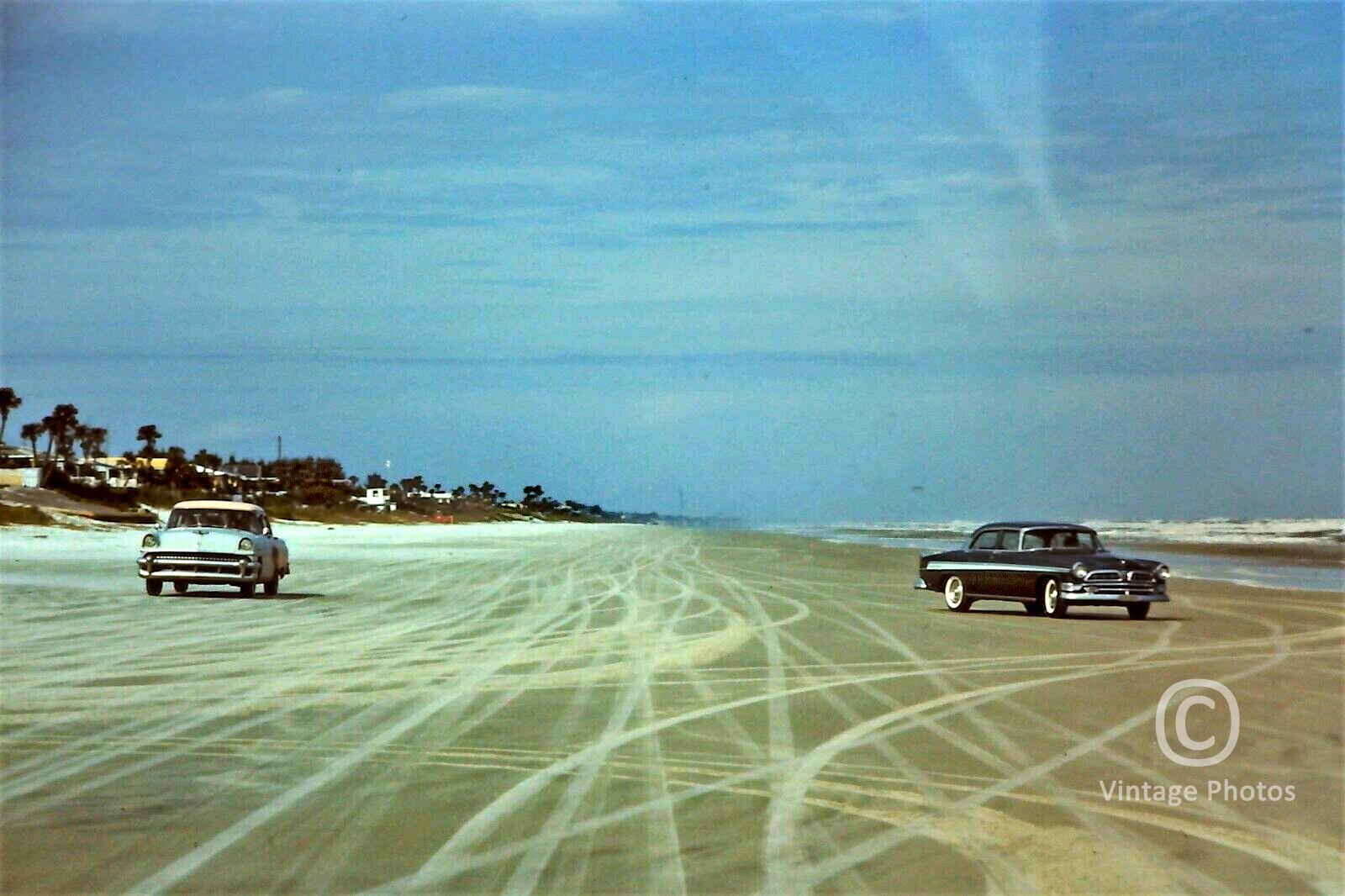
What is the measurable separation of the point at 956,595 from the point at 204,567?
1188cm

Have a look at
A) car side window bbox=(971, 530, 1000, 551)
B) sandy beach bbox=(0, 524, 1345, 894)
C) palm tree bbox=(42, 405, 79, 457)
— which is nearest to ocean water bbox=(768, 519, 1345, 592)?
car side window bbox=(971, 530, 1000, 551)

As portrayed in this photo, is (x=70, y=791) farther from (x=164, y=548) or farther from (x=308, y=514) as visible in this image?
(x=308, y=514)

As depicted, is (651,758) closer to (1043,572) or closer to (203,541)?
(1043,572)

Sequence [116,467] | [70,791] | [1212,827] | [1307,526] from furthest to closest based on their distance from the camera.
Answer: [116,467] < [1307,526] < [70,791] < [1212,827]

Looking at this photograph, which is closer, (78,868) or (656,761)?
(78,868)

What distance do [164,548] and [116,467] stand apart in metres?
134

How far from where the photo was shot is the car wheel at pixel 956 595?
85.4 feet

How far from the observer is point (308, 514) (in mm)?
127000

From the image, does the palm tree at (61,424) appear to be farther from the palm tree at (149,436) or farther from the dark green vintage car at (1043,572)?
the dark green vintage car at (1043,572)

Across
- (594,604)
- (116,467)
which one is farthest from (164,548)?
(116,467)

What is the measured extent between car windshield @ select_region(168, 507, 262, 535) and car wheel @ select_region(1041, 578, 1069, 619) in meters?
12.8

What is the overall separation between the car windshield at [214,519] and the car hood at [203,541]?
643 millimetres

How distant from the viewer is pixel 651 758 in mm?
10070

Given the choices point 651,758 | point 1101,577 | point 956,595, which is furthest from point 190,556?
point 651,758
